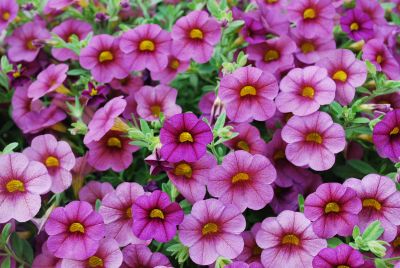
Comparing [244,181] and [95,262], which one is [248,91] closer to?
[244,181]

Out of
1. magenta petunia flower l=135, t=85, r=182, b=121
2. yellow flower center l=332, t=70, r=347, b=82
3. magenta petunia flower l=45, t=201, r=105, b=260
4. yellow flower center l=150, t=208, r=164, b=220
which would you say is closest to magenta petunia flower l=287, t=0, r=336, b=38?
yellow flower center l=332, t=70, r=347, b=82

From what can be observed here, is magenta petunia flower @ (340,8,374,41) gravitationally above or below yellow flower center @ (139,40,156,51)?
below

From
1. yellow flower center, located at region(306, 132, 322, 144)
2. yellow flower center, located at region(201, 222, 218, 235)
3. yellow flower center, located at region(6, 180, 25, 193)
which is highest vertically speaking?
yellow flower center, located at region(306, 132, 322, 144)

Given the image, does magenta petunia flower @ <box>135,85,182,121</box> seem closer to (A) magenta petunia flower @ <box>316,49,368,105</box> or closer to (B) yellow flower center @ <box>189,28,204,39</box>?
(B) yellow flower center @ <box>189,28,204,39</box>

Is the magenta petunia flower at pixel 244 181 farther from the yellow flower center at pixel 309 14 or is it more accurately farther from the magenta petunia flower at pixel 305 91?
the yellow flower center at pixel 309 14

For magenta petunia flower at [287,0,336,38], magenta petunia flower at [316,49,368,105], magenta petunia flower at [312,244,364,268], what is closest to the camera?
magenta petunia flower at [312,244,364,268]

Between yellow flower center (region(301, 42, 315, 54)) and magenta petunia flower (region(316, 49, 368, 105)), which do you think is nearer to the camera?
magenta petunia flower (region(316, 49, 368, 105))
